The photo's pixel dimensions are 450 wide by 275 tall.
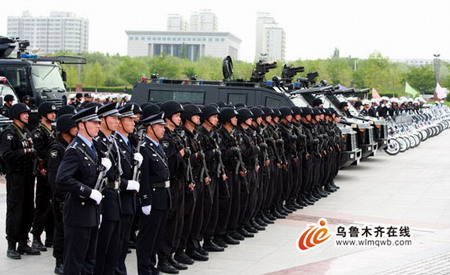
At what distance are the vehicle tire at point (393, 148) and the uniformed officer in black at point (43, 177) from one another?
17.1m

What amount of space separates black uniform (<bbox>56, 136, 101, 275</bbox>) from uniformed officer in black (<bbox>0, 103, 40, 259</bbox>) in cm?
250

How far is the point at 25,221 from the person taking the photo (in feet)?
28.5

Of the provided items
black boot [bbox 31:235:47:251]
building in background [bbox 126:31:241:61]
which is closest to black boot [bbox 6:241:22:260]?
black boot [bbox 31:235:47:251]

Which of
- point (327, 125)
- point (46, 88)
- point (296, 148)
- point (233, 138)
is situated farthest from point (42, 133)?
point (46, 88)

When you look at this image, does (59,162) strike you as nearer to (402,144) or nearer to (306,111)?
(306,111)

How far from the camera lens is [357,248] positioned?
31.4 feet

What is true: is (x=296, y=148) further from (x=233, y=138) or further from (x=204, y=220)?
(x=204, y=220)

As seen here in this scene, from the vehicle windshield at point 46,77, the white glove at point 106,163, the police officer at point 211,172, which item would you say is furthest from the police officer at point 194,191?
the vehicle windshield at point 46,77

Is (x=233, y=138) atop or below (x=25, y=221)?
atop

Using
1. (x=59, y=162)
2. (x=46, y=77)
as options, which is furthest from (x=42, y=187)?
(x=46, y=77)

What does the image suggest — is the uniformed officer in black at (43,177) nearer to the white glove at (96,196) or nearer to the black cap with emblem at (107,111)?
the black cap with emblem at (107,111)

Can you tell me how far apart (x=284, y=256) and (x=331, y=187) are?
6.40 metres

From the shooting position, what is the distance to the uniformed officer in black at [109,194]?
6535 mm

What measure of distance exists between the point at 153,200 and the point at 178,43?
16855 cm
